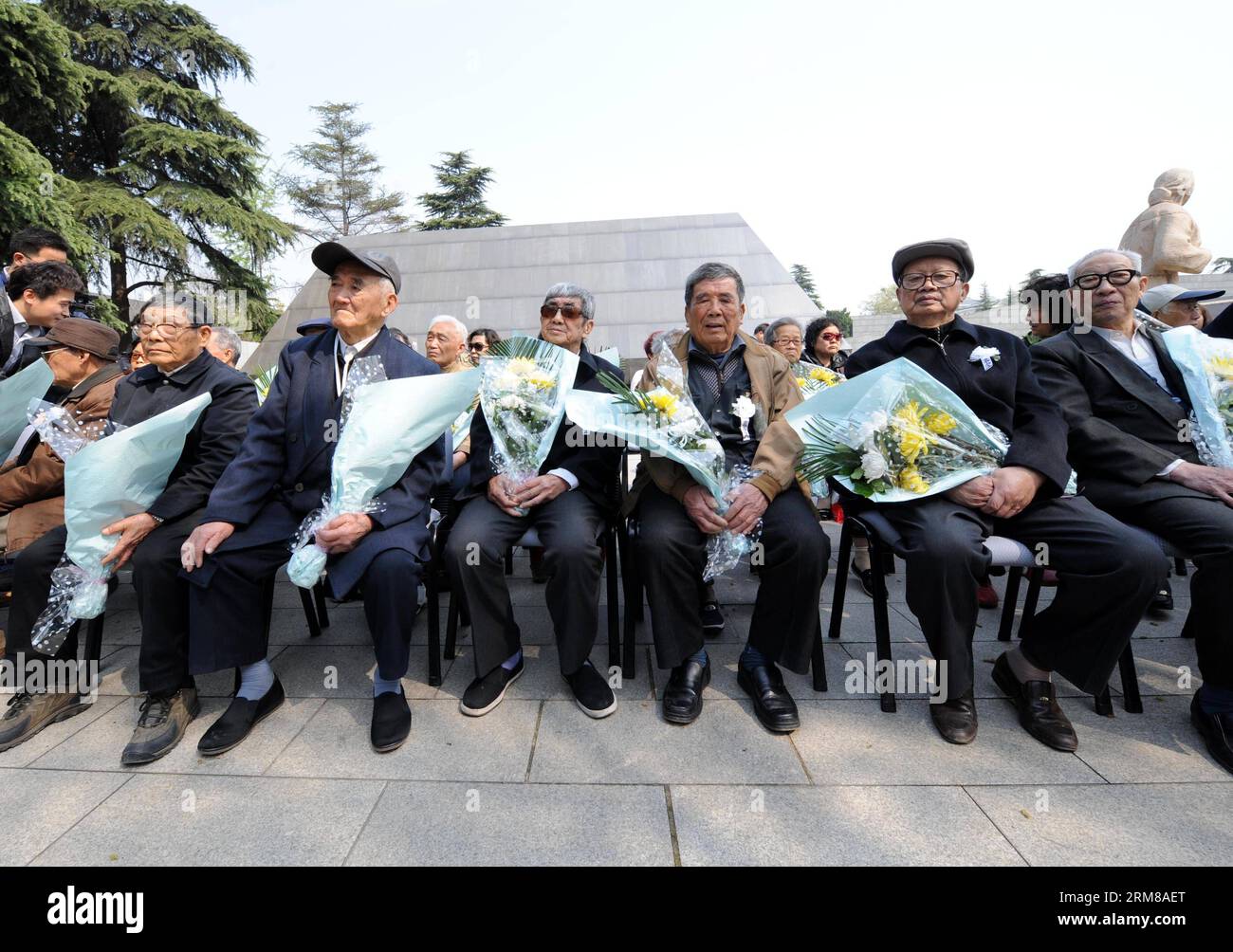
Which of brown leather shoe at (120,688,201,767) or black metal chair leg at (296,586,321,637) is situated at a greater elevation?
black metal chair leg at (296,586,321,637)

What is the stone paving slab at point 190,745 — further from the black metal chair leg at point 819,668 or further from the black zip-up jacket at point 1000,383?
the black zip-up jacket at point 1000,383

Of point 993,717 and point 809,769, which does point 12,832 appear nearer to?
point 809,769

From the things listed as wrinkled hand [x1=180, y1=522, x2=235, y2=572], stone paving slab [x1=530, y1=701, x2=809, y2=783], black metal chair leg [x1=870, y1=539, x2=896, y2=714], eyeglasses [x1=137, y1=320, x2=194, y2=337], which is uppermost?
eyeglasses [x1=137, y1=320, x2=194, y2=337]

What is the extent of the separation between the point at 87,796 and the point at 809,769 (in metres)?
2.69

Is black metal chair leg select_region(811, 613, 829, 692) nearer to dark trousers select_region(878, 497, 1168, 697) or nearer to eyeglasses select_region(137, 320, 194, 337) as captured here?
dark trousers select_region(878, 497, 1168, 697)

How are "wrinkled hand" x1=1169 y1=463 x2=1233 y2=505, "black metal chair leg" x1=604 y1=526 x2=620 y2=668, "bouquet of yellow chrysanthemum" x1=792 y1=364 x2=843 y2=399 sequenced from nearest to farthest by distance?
"wrinkled hand" x1=1169 y1=463 x2=1233 y2=505 < "black metal chair leg" x1=604 y1=526 x2=620 y2=668 < "bouquet of yellow chrysanthemum" x1=792 y1=364 x2=843 y2=399

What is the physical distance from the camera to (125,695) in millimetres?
2912

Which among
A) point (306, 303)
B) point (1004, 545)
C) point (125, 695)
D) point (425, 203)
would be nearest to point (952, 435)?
point (1004, 545)

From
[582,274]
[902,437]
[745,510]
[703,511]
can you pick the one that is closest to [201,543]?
[703,511]

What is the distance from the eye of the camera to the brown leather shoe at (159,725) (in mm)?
2373

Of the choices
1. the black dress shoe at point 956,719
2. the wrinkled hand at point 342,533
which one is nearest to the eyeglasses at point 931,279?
the black dress shoe at point 956,719

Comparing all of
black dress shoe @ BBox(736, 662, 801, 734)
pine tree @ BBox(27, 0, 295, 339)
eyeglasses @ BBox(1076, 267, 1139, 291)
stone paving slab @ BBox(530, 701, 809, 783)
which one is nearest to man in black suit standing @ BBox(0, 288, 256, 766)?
stone paving slab @ BBox(530, 701, 809, 783)

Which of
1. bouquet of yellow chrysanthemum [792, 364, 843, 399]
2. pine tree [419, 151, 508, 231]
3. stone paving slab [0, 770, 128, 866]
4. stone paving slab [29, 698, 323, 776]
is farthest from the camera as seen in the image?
pine tree [419, 151, 508, 231]

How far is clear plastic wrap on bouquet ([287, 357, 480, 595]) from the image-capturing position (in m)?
2.61
